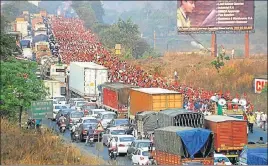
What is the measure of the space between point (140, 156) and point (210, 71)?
28.6 m

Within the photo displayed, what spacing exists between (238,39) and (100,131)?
72.4m

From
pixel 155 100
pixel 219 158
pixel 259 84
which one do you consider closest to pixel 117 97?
pixel 155 100

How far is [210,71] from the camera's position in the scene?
48719 mm

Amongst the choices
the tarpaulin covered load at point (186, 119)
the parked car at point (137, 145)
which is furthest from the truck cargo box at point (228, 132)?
the parked car at point (137, 145)

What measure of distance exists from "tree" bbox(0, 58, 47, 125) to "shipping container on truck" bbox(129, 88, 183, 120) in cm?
326

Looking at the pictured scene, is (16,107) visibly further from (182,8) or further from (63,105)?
(182,8)

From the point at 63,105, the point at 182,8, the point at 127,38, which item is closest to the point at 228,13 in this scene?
the point at 182,8

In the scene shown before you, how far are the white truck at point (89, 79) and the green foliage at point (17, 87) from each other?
21.7ft

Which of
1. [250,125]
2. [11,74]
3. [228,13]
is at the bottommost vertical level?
[250,125]

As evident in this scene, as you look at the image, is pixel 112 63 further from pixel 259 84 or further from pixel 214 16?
pixel 214 16

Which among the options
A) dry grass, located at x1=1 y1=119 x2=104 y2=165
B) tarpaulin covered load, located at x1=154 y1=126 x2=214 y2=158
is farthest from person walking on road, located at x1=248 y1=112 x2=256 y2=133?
Answer: dry grass, located at x1=1 y1=119 x2=104 y2=165

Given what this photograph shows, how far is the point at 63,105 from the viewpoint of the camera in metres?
32.9

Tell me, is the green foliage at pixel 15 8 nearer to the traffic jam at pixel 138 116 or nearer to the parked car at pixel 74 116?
the traffic jam at pixel 138 116

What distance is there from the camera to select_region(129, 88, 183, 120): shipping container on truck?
2673 cm
